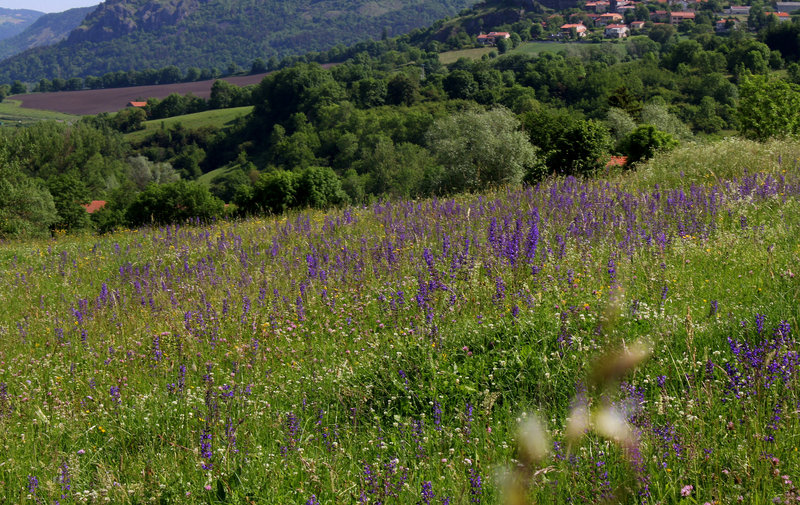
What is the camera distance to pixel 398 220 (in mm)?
10219

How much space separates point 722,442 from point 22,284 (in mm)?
10090

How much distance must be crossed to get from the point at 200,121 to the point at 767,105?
472 ft

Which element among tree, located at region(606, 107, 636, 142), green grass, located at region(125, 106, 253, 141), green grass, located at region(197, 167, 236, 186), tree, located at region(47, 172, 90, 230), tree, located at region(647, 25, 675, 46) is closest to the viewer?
tree, located at region(606, 107, 636, 142)

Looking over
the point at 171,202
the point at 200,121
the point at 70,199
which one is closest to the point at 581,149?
the point at 171,202

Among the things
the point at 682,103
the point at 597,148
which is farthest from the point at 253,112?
the point at 597,148

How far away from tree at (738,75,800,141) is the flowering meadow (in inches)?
1939

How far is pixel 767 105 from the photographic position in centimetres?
4916

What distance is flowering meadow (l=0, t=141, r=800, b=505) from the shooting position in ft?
9.92

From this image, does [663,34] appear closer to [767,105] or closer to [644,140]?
[767,105]

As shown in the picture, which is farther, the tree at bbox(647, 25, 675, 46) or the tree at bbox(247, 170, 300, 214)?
the tree at bbox(647, 25, 675, 46)

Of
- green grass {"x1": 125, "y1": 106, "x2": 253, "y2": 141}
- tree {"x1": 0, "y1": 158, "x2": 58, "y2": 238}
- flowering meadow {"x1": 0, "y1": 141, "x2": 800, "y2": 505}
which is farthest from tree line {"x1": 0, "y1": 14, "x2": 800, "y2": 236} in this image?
flowering meadow {"x1": 0, "y1": 141, "x2": 800, "y2": 505}

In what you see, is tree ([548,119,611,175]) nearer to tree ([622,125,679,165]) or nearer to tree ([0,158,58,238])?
tree ([622,125,679,165])

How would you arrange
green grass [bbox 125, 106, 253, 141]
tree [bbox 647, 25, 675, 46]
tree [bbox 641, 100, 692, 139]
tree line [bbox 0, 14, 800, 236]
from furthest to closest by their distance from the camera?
tree [bbox 647, 25, 675, 46] → green grass [bbox 125, 106, 253, 141] → tree [bbox 641, 100, 692, 139] → tree line [bbox 0, 14, 800, 236]

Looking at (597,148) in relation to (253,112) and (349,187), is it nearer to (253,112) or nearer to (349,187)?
(349,187)
